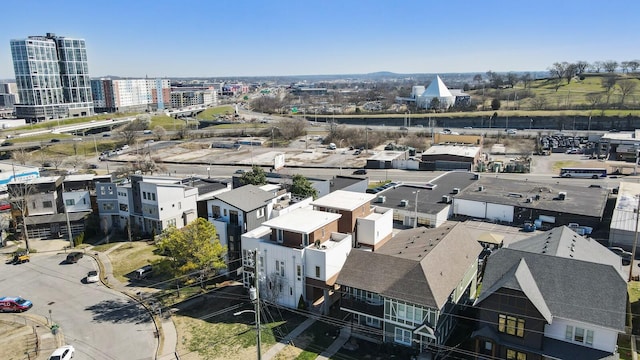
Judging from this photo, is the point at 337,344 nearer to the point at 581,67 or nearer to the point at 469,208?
the point at 469,208

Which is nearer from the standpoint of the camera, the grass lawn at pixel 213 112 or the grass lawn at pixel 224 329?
the grass lawn at pixel 224 329

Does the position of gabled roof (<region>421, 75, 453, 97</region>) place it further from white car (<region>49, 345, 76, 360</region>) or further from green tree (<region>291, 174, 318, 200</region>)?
white car (<region>49, 345, 76, 360</region>)

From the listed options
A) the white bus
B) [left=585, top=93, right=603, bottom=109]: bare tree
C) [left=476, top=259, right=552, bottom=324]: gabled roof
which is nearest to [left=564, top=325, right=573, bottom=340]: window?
[left=476, top=259, right=552, bottom=324]: gabled roof

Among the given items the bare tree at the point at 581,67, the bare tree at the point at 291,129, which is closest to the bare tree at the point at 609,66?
the bare tree at the point at 581,67

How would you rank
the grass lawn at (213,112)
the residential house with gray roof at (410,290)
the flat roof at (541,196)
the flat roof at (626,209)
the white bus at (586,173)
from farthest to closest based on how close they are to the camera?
the grass lawn at (213,112)
the white bus at (586,173)
the flat roof at (541,196)
the flat roof at (626,209)
the residential house with gray roof at (410,290)

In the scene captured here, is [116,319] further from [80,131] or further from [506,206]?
[80,131]

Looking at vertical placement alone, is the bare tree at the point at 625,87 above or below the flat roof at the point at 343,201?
above

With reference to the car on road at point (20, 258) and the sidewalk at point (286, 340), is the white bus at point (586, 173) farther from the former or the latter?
the car on road at point (20, 258)

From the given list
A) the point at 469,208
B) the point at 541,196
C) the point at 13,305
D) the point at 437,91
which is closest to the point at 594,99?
the point at 437,91
